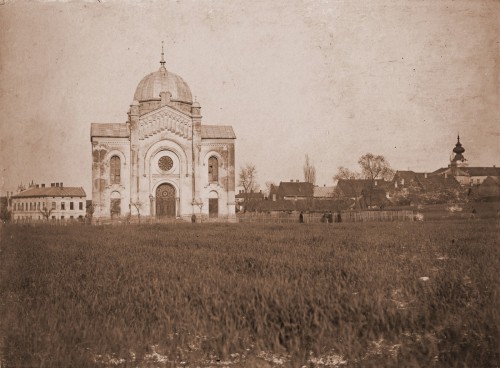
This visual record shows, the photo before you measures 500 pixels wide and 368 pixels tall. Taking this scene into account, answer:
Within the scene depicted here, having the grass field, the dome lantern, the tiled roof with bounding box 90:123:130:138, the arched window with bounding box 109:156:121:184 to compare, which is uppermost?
the dome lantern

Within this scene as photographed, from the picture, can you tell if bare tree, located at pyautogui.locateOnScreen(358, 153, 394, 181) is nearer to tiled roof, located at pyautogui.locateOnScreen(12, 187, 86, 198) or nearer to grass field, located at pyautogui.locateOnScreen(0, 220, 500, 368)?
grass field, located at pyautogui.locateOnScreen(0, 220, 500, 368)

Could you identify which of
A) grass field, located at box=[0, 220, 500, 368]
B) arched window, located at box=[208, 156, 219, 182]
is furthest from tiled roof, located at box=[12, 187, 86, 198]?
grass field, located at box=[0, 220, 500, 368]

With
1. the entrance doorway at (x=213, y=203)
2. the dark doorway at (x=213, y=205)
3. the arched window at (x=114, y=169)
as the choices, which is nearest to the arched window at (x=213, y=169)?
the entrance doorway at (x=213, y=203)

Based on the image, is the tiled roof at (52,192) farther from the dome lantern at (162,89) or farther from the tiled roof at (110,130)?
the tiled roof at (110,130)

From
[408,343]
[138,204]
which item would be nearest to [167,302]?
[408,343]

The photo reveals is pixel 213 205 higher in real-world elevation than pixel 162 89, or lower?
lower

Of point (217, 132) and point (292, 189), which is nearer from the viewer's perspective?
point (217, 132)

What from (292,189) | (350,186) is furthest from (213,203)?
(292,189)

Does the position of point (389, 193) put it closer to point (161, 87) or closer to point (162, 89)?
point (162, 89)
